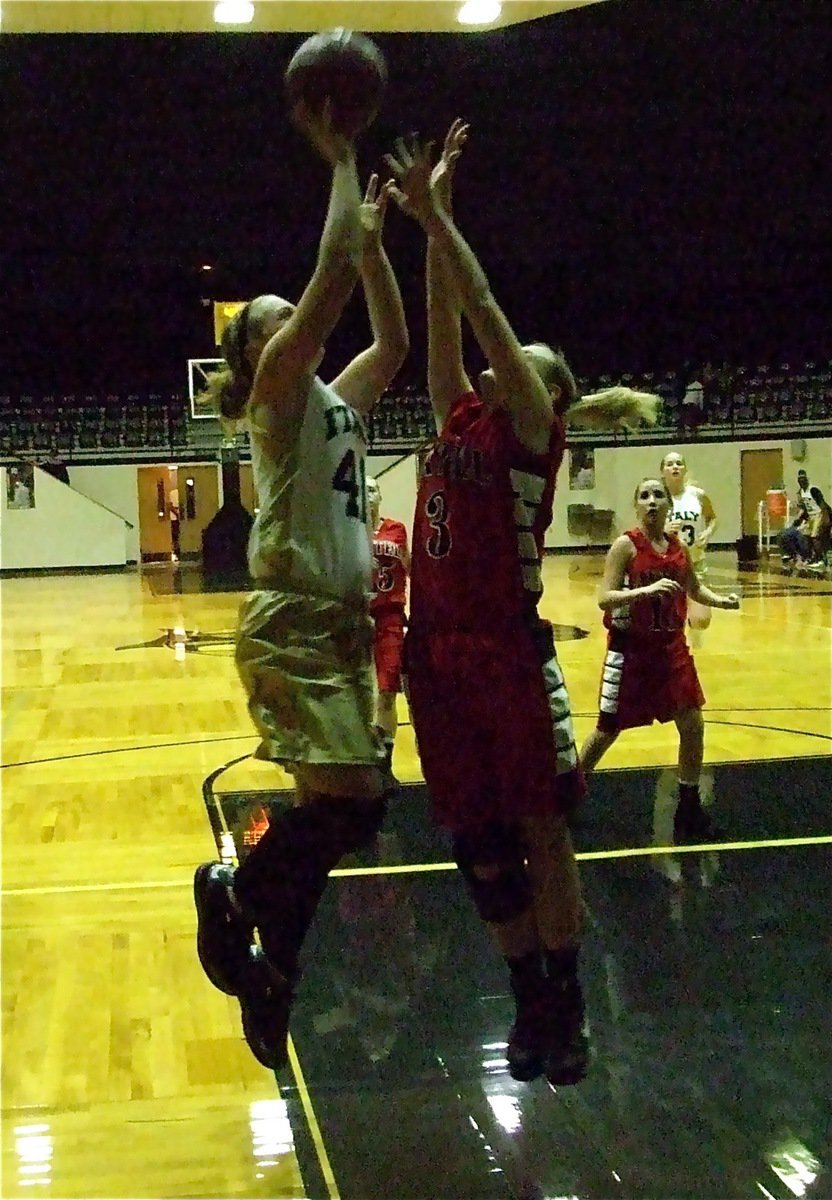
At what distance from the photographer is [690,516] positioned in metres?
7.17

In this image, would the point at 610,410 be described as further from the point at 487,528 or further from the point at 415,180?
the point at 415,180

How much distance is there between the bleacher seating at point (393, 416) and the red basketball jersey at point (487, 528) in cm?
2308

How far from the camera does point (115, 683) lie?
933cm

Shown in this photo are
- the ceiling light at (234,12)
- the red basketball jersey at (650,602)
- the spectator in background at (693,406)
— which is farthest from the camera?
the spectator in background at (693,406)

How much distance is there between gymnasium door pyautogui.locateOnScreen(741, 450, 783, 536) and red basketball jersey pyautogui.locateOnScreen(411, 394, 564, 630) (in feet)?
76.9

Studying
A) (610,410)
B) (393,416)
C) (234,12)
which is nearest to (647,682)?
(610,410)

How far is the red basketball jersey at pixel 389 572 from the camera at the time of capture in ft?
18.2

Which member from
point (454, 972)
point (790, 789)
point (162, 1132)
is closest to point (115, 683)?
point (790, 789)

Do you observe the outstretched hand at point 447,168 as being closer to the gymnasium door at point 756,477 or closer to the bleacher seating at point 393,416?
the bleacher seating at point 393,416

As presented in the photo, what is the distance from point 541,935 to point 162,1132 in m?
0.88

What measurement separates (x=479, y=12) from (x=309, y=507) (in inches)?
243

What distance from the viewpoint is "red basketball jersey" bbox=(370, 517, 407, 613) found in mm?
5555

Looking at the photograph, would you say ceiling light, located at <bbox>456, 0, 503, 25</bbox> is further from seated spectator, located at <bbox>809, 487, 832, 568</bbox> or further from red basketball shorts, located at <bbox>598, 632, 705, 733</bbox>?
seated spectator, located at <bbox>809, 487, 832, 568</bbox>

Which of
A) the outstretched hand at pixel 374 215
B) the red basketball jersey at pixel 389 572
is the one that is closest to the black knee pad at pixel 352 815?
the outstretched hand at pixel 374 215
